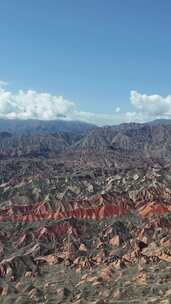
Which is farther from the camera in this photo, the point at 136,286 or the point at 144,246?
the point at 144,246

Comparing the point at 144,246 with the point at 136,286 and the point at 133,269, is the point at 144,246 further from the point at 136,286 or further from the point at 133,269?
the point at 136,286

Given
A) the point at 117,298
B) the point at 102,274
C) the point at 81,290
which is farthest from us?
the point at 102,274

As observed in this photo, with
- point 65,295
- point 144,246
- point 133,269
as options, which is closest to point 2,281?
point 65,295

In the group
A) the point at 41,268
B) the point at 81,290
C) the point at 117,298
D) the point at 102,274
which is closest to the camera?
the point at 117,298

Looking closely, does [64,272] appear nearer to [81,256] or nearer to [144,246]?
[81,256]

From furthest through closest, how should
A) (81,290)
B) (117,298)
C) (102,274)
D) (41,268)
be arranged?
(41,268) → (102,274) → (81,290) → (117,298)

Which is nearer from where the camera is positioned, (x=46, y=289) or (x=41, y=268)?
(x=46, y=289)

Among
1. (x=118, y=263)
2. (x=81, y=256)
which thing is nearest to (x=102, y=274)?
(x=118, y=263)

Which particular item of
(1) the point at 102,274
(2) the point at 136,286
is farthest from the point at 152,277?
(1) the point at 102,274
